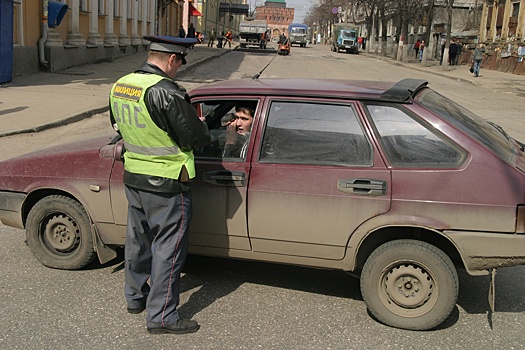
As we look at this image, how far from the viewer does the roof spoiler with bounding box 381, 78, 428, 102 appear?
3.85m

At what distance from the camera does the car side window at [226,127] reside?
404 cm

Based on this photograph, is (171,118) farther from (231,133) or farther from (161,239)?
(231,133)

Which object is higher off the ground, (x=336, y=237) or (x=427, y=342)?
(x=336, y=237)

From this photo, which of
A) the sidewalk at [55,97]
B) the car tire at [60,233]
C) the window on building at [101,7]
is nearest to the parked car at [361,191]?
the car tire at [60,233]

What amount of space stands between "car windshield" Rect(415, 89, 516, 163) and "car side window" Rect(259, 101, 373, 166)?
0.54 m

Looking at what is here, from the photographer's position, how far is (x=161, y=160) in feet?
11.2

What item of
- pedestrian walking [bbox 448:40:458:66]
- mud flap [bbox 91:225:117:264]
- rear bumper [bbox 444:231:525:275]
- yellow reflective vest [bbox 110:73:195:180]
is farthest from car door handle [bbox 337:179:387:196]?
pedestrian walking [bbox 448:40:458:66]

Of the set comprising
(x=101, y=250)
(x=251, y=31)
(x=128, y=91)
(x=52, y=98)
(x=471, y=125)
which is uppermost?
(x=251, y=31)

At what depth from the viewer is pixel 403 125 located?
12.5 feet

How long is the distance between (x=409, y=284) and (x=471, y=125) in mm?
1201

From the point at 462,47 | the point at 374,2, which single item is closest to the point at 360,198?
the point at 462,47

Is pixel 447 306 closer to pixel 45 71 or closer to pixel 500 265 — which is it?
pixel 500 265

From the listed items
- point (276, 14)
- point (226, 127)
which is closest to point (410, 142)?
point (226, 127)

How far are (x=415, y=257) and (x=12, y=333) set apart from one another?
8.62 ft
